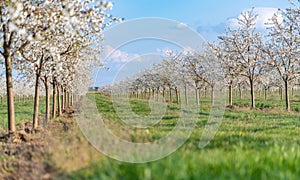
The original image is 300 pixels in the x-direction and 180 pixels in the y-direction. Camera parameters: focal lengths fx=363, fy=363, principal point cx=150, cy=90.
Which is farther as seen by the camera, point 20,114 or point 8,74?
point 20,114

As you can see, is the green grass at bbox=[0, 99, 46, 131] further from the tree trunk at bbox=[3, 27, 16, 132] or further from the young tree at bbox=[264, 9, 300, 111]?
the young tree at bbox=[264, 9, 300, 111]

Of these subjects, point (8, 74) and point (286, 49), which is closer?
point (8, 74)

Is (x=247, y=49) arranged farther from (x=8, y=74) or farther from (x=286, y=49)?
(x=8, y=74)

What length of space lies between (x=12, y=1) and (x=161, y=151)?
304 inches

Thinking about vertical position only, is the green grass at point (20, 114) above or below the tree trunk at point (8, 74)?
below

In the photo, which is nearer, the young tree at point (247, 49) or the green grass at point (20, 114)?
the green grass at point (20, 114)

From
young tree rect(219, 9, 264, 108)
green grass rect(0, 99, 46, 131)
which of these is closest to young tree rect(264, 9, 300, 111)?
young tree rect(219, 9, 264, 108)

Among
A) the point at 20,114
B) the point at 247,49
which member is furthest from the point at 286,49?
the point at 20,114

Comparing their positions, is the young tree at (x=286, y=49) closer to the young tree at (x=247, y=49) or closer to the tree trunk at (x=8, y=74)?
the young tree at (x=247, y=49)

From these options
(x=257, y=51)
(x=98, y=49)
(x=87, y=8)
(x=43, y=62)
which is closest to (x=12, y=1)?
(x=87, y=8)

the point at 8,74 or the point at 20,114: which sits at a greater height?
the point at 8,74

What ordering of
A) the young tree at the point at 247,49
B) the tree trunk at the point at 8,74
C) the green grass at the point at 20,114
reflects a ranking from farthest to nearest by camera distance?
the young tree at the point at 247,49, the green grass at the point at 20,114, the tree trunk at the point at 8,74

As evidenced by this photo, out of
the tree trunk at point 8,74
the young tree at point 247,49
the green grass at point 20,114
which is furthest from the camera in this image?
the young tree at point 247,49

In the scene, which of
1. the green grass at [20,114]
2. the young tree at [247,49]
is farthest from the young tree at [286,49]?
the green grass at [20,114]
